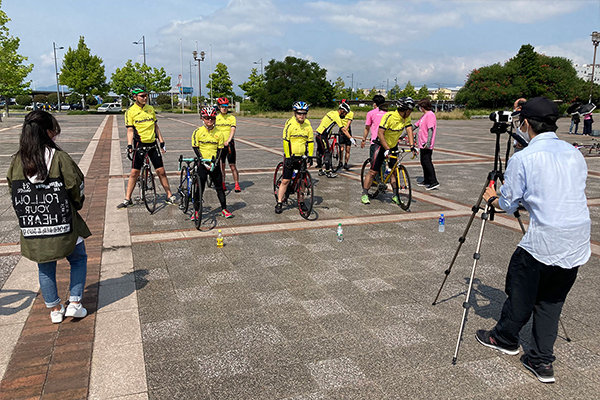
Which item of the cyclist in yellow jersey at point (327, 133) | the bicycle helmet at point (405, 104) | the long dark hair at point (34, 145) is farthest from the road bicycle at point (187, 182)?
the cyclist in yellow jersey at point (327, 133)

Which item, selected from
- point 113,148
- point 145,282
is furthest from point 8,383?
point 113,148

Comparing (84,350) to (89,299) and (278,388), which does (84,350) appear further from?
(278,388)

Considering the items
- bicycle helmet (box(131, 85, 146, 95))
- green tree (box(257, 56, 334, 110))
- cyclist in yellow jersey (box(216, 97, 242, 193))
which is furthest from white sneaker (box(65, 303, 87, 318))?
green tree (box(257, 56, 334, 110))

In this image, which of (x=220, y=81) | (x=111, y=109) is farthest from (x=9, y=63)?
(x=220, y=81)

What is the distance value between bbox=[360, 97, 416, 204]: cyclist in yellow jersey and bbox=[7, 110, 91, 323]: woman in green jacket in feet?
18.5

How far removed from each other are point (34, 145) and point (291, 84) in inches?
2525

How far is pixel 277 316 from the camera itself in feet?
13.7

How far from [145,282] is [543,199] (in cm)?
387

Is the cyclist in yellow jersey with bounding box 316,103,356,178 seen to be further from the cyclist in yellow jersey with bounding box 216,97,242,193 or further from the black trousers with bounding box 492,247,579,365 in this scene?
the black trousers with bounding box 492,247,579,365

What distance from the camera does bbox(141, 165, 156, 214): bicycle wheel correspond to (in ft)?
26.3

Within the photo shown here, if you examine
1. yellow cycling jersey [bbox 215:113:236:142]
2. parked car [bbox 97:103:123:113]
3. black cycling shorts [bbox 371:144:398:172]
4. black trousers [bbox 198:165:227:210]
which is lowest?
black trousers [bbox 198:165:227:210]

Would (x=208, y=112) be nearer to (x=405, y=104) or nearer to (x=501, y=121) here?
(x=405, y=104)

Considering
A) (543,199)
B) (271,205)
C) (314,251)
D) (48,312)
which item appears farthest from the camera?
(271,205)

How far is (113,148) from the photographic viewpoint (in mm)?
17812
